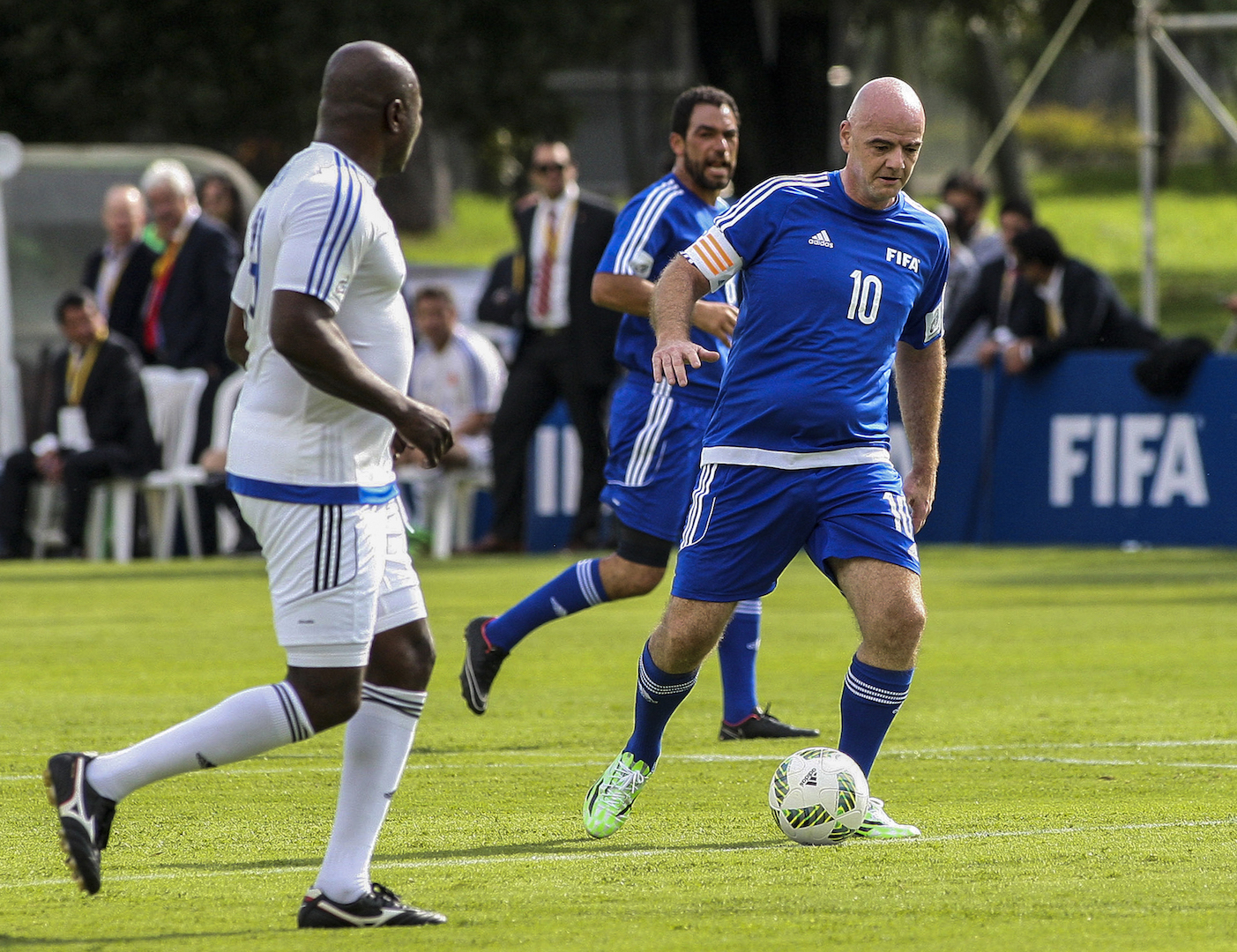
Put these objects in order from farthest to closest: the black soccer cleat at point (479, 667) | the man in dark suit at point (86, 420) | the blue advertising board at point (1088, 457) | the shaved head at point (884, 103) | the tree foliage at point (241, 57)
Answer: the tree foliage at point (241, 57) → the man in dark suit at point (86, 420) → the blue advertising board at point (1088, 457) → the black soccer cleat at point (479, 667) → the shaved head at point (884, 103)

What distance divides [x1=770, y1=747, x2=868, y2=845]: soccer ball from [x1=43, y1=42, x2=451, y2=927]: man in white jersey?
1.34 metres

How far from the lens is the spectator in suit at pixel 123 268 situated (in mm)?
17297

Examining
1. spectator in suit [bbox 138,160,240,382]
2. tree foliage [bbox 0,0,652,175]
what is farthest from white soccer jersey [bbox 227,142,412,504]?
tree foliage [bbox 0,0,652,175]

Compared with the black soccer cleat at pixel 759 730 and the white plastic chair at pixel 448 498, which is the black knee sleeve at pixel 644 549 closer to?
the black soccer cleat at pixel 759 730

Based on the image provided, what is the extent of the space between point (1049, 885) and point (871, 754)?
962mm

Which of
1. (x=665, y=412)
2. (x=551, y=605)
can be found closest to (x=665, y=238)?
(x=665, y=412)

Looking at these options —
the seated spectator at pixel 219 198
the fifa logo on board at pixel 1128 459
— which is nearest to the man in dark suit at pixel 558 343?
the seated spectator at pixel 219 198

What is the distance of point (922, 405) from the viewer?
22.3ft

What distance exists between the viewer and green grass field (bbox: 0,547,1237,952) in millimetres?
5148

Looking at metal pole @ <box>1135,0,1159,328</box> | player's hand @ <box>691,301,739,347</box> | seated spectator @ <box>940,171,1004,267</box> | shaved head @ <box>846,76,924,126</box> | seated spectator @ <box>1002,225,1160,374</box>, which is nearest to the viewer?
shaved head @ <box>846,76,924,126</box>

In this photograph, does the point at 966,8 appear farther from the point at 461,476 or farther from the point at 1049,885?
the point at 1049,885

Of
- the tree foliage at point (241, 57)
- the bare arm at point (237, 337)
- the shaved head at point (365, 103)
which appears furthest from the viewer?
the tree foliage at point (241, 57)

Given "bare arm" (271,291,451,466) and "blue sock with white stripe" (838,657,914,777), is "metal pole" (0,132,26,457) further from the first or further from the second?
"bare arm" (271,291,451,466)

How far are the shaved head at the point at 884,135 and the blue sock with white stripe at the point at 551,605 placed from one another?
8.43ft
